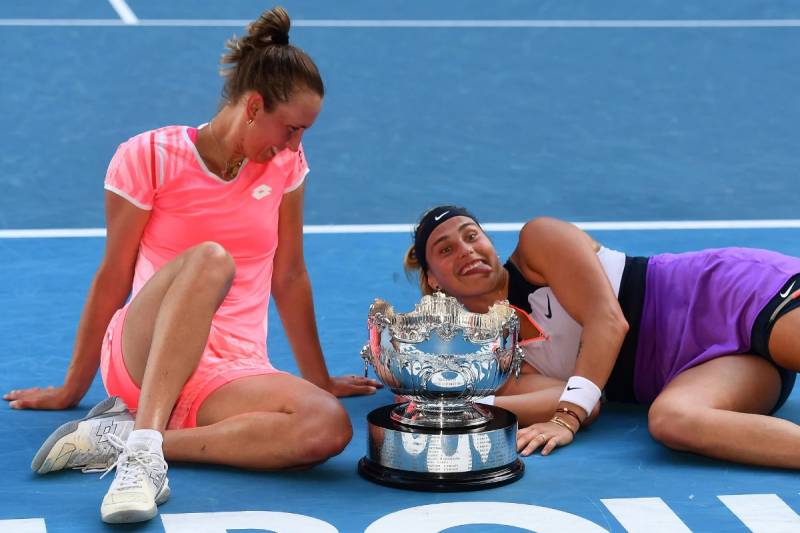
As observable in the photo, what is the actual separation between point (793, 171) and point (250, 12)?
4.27 metres

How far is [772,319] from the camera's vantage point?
14.0 ft

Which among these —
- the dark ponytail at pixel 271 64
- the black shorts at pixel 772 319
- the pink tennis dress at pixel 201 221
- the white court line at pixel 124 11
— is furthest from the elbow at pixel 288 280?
the white court line at pixel 124 11

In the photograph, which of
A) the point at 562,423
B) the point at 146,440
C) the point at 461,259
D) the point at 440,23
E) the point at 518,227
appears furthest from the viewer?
the point at 440,23

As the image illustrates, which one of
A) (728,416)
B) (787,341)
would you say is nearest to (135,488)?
(728,416)

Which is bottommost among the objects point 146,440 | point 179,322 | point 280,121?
point 146,440

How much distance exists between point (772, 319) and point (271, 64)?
5.17 feet

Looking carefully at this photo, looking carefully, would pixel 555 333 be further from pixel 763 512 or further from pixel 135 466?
pixel 135 466

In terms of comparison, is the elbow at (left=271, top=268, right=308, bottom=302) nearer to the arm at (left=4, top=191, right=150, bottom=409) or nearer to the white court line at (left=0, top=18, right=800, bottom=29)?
the arm at (left=4, top=191, right=150, bottom=409)

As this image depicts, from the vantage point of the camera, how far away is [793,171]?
771 cm

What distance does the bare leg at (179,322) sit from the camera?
3807 millimetres

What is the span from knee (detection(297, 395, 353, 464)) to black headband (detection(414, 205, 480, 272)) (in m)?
0.72

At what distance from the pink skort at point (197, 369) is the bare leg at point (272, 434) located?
0.12 meters

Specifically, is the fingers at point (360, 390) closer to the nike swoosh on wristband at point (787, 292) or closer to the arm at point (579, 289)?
the arm at point (579, 289)

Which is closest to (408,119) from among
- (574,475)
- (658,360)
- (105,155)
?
(105,155)
